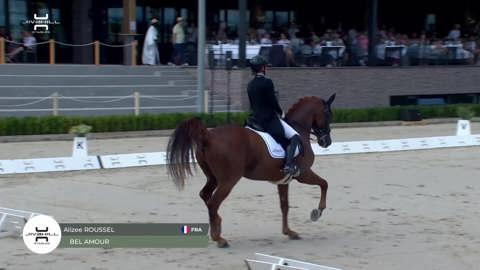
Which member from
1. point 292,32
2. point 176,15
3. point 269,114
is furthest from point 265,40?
point 269,114

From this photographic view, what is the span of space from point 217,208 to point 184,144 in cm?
85

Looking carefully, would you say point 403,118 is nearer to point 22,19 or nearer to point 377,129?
point 377,129

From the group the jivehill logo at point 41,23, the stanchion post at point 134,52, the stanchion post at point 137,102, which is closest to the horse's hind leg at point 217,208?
the stanchion post at point 137,102

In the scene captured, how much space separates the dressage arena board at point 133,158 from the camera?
15.9 metres

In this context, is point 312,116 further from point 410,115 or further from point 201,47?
point 410,115

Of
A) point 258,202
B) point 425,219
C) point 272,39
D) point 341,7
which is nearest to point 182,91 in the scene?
point 272,39

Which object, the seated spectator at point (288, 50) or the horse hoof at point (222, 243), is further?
the seated spectator at point (288, 50)

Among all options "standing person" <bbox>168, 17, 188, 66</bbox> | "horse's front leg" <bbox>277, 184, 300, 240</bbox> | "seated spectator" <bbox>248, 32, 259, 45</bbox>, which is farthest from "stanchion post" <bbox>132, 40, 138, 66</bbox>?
"horse's front leg" <bbox>277, 184, 300, 240</bbox>

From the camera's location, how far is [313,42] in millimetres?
29922

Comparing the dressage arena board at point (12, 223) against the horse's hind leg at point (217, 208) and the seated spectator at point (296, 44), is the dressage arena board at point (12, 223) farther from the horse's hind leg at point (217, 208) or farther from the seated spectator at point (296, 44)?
the seated spectator at point (296, 44)

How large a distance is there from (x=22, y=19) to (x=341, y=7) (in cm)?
1407

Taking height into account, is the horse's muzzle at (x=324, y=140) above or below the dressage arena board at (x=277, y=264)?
above

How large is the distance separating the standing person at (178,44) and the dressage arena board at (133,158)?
38.6 ft

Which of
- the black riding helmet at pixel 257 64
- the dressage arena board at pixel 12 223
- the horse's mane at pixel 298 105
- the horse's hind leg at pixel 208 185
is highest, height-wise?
the black riding helmet at pixel 257 64
